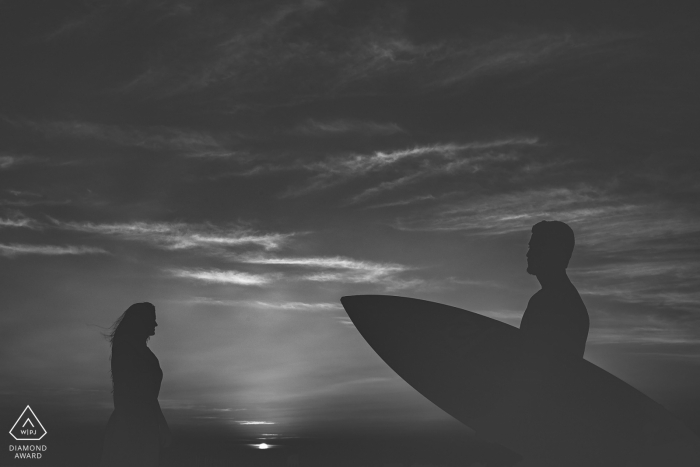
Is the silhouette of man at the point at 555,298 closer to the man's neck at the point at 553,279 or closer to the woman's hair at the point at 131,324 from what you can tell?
the man's neck at the point at 553,279

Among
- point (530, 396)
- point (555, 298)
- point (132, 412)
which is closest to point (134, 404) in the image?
point (132, 412)

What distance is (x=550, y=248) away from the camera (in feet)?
19.6

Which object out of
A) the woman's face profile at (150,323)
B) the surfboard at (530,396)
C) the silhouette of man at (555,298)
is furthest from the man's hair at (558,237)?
the woman's face profile at (150,323)

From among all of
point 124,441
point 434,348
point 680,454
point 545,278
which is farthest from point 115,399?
point 680,454

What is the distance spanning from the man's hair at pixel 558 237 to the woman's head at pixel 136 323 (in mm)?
4790

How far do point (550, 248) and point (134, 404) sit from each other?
5.21 m

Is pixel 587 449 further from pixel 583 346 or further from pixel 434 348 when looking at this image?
pixel 434 348

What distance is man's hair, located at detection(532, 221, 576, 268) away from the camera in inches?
235

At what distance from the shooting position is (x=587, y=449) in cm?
622

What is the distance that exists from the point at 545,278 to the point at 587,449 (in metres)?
1.89

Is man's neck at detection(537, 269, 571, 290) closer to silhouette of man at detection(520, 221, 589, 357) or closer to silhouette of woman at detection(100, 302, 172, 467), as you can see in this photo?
silhouette of man at detection(520, 221, 589, 357)

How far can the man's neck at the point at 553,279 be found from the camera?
19.2 ft

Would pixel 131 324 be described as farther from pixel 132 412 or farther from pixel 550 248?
pixel 550 248

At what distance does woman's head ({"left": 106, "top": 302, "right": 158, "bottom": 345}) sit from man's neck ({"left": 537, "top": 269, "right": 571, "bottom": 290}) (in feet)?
15.5
